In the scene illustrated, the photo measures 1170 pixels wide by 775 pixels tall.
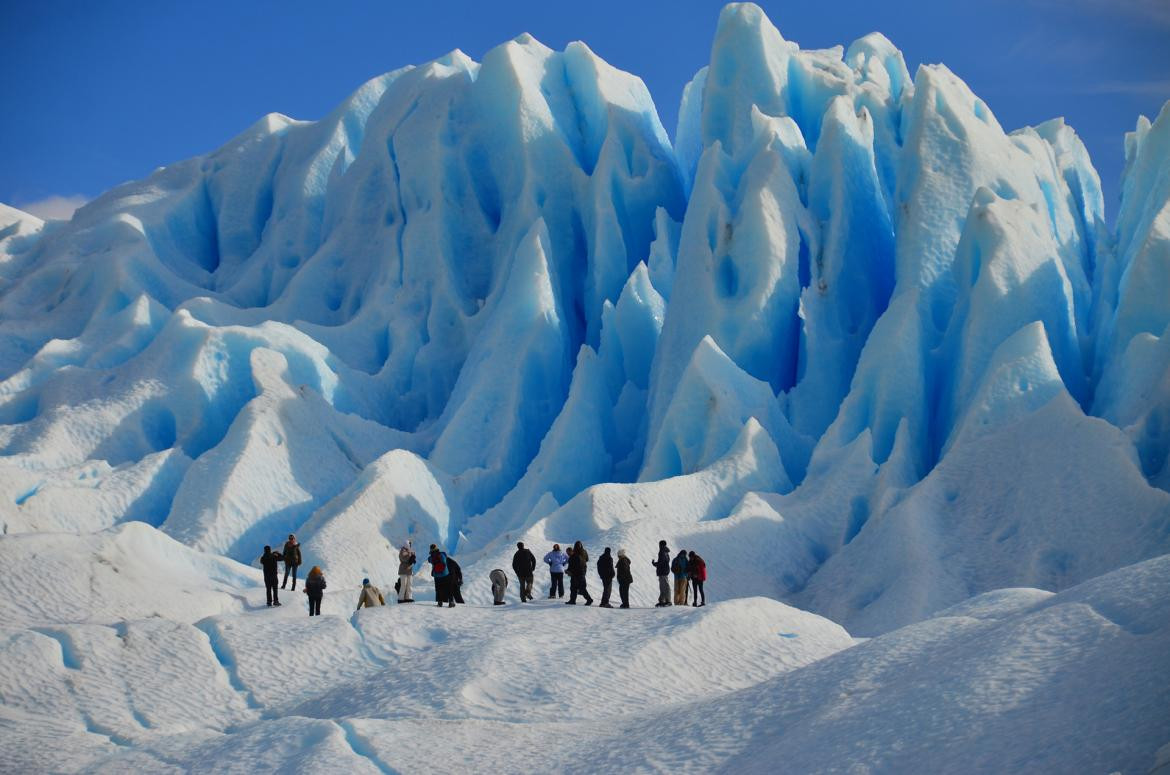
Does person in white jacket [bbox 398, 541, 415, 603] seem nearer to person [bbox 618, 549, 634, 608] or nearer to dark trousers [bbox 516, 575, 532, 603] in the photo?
dark trousers [bbox 516, 575, 532, 603]

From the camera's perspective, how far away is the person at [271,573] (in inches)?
721

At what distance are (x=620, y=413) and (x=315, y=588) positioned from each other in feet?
46.7

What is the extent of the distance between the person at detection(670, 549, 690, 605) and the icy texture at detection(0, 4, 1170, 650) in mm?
3480

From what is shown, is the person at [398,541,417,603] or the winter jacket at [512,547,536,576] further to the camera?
the person at [398,541,417,603]

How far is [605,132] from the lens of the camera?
37312 mm

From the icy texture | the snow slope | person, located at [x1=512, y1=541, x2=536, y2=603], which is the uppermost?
the icy texture

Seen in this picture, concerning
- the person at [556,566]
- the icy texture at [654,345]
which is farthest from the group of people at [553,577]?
the icy texture at [654,345]

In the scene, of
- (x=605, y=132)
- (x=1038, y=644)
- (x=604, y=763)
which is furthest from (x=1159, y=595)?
(x=605, y=132)

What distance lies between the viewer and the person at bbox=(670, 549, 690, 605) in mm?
17328

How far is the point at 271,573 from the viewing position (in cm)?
1845

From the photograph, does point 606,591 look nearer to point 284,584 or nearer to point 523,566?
point 523,566

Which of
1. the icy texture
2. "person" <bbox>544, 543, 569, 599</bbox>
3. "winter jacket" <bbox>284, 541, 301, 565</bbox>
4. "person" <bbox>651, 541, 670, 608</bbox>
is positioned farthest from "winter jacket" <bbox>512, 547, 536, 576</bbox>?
"winter jacket" <bbox>284, 541, 301, 565</bbox>

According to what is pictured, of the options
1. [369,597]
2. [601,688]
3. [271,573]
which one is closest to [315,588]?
[369,597]

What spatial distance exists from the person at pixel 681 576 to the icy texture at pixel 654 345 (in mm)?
3480
